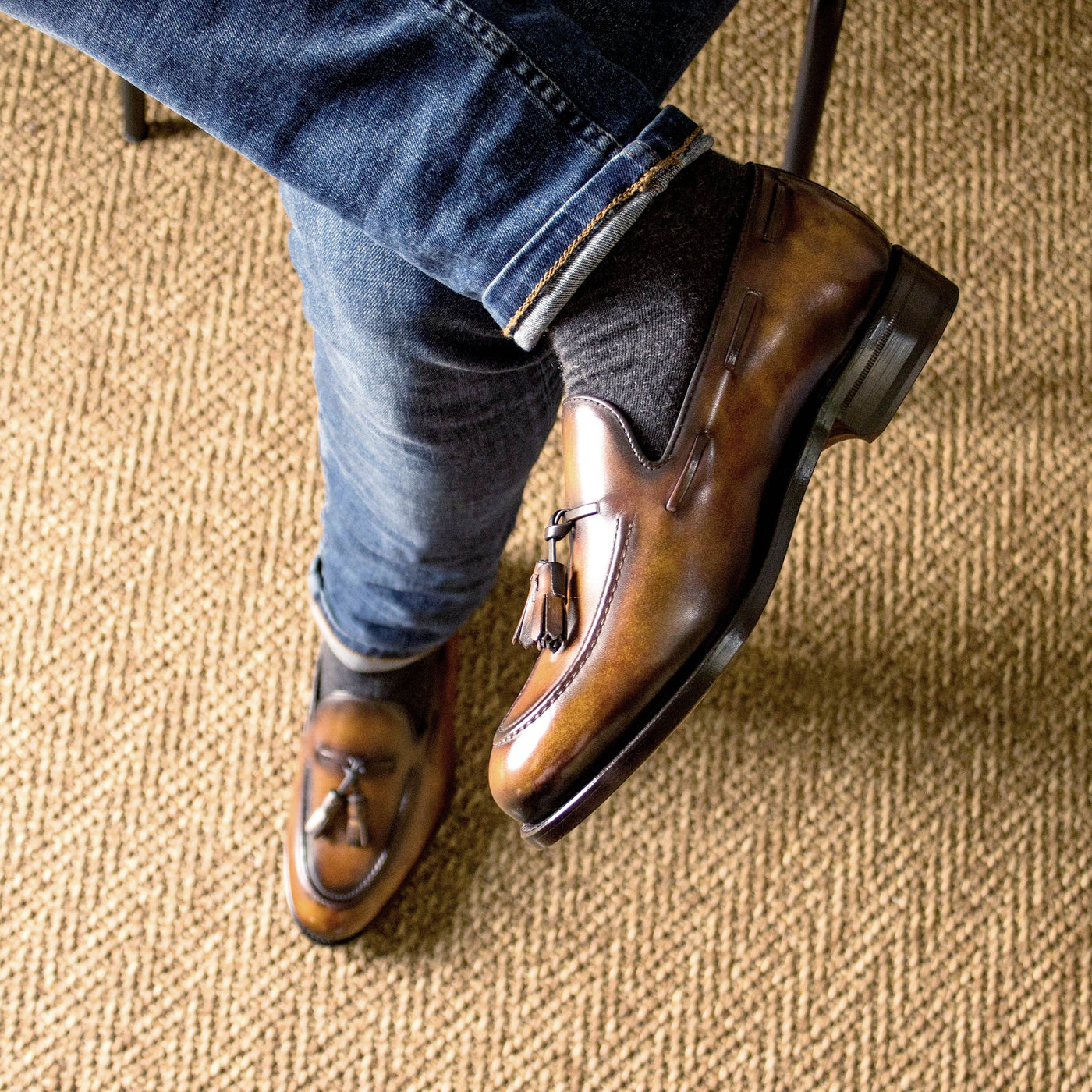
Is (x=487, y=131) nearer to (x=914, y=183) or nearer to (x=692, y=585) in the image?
(x=692, y=585)

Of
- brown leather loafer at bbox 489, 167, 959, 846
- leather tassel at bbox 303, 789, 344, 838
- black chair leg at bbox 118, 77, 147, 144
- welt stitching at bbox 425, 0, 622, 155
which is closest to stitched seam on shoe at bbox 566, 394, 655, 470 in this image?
brown leather loafer at bbox 489, 167, 959, 846

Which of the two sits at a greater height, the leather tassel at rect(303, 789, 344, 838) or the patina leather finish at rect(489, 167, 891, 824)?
the patina leather finish at rect(489, 167, 891, 824)

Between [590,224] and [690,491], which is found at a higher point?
[590,224]

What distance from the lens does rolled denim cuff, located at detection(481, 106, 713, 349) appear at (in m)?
0.37

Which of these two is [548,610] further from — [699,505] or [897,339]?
[897,339]

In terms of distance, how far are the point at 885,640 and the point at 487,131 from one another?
0.65m

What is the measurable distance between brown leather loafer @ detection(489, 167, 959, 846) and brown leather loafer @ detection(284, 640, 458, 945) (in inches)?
14.4

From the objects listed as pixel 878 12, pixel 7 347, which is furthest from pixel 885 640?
pixel 7 347

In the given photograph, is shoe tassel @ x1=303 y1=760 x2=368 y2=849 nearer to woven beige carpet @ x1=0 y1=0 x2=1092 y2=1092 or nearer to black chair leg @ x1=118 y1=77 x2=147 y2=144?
woven beige carpet @ x1=0 y1=0 x2=1092 y2=1092

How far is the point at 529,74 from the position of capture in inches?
14.2

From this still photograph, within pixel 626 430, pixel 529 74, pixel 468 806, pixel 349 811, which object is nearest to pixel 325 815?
pixel 349 811

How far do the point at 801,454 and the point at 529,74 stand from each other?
0.19m

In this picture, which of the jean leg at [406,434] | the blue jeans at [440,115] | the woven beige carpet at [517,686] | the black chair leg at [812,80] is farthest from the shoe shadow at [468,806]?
the blue jeans at [440,115]

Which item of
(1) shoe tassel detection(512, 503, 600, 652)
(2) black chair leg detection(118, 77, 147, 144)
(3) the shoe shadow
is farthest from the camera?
(2) black chair leg detection(118, 77, 147, 144)
